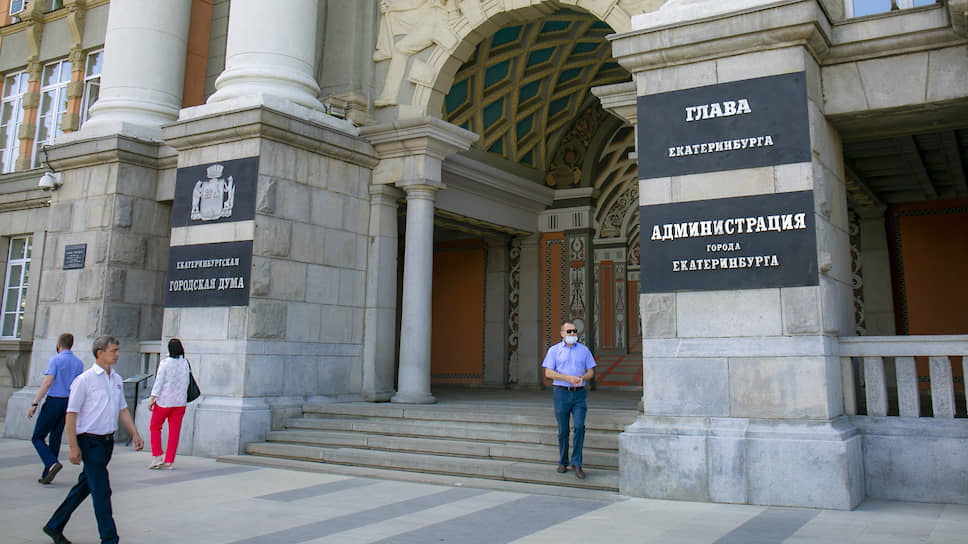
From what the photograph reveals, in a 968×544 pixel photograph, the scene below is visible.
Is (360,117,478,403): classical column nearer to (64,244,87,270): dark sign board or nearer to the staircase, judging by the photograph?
the staircase

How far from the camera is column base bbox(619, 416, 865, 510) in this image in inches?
273

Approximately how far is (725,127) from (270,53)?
7.59m

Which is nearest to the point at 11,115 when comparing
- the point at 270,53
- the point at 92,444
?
the point at 270,53

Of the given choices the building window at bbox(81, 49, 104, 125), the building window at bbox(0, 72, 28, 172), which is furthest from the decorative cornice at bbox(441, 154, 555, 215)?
the building window at bbox(0, 72, 28, 172)

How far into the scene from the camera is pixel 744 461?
724cm

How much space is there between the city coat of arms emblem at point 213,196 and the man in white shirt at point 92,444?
5.83 m

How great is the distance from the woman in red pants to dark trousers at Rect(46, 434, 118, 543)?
4094mm

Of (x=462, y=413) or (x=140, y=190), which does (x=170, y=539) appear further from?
(x=140, y=190)

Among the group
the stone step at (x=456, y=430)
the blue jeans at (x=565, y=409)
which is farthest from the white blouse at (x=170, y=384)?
the blue jeans at (x=565, y=409)

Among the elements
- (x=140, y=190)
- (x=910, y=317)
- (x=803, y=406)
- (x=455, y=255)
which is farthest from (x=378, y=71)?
(x=910, y=317)

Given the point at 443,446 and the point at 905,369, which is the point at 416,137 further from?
the point at 905,369

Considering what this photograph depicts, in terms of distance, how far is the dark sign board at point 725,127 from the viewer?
25.3 feet

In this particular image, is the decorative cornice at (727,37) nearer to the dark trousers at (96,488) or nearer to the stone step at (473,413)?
the stone step at (473,413)

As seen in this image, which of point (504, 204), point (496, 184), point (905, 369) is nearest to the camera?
point (905, 369)
